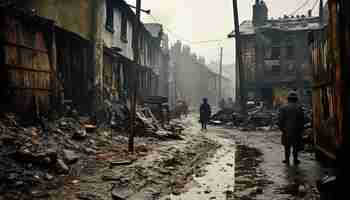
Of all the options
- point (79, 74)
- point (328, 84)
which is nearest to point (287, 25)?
point (79, 74)

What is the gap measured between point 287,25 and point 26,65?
27069 millimetres

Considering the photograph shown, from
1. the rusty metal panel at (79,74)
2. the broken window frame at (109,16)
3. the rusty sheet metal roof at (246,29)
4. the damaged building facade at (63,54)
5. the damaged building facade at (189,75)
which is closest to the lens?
the damaged building facade at (63,54)

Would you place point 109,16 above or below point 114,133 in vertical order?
above

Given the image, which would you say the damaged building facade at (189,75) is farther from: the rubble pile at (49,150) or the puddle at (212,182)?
the puddle at (212,182)

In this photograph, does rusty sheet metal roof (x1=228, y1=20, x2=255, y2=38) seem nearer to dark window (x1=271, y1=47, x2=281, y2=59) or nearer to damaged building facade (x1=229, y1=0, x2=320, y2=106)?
damaged building facade (x1=229, y1=0, x2=320, y2=106)

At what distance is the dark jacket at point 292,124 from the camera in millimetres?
7840

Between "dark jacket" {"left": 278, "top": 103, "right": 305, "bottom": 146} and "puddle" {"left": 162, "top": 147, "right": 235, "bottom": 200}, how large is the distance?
1.44m

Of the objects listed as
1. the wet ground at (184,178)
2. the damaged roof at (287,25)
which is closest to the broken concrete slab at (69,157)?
the wet ground at (184,178)

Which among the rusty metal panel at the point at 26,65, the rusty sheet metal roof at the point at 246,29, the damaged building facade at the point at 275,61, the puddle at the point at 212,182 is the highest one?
the rusty sheet metal roof at the point at 246,29

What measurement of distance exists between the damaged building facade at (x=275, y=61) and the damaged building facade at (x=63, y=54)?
12.2 m

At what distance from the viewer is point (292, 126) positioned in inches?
311

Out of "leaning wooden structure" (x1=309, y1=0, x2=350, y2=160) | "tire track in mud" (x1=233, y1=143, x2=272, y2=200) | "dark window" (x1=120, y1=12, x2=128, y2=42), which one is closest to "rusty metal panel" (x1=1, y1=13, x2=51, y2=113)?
"tire track in mud" (x1=233, y1=143, x2=272, y2=200)

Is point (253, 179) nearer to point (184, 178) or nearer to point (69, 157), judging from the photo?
point (184, 178)

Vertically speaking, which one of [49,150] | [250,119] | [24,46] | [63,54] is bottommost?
[250,119]
